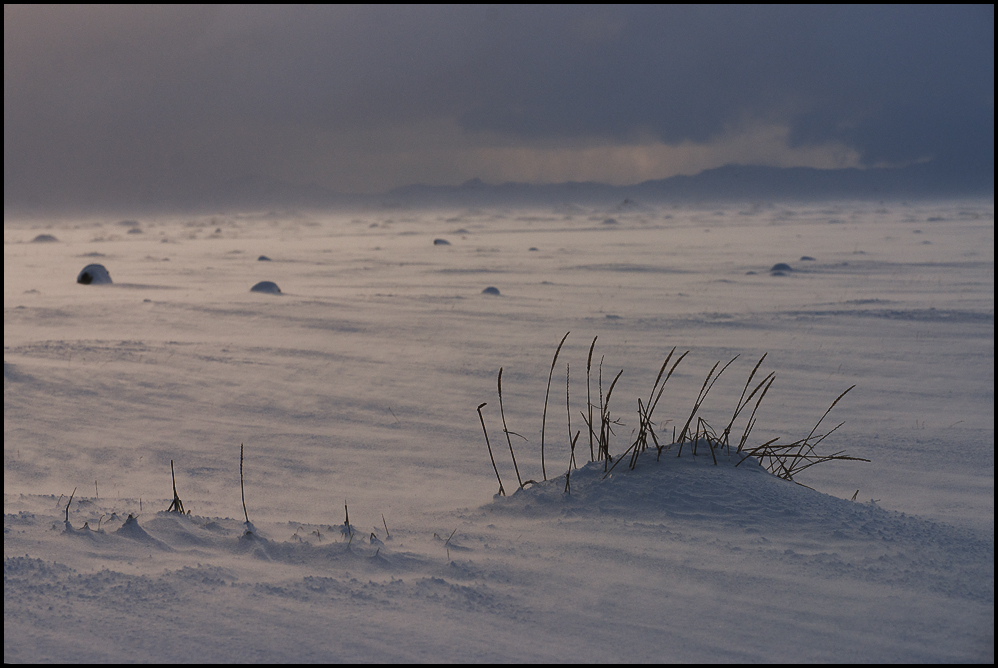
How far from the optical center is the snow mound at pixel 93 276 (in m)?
6.80

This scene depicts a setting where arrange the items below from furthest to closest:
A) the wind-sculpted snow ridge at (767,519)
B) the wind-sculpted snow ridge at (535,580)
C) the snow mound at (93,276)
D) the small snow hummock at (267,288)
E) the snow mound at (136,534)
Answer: the snow mound at (93,276), the small snow hummock at (267,288), the snow mound at (136,534), the wind-sculpted snow ridge at (767,519), the wind-sculpted snow ridge at (535,580)

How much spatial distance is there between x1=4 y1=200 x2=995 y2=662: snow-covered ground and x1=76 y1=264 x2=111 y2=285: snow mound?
4.78ft

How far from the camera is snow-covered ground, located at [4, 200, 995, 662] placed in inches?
49.0

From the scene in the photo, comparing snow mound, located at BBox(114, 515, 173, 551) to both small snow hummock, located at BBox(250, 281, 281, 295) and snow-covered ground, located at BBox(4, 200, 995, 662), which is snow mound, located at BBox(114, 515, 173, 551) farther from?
small snow hummock, located at BBox(250, 281, 281, 295)

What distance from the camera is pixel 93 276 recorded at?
269 inches

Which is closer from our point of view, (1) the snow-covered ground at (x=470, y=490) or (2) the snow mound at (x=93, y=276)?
(1) the snow-covered ground at (x=470, y=490)

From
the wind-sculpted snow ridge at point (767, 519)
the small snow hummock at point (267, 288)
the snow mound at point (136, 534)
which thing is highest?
the small snow hummock at point (267, 288)

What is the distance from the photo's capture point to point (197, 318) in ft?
16.3

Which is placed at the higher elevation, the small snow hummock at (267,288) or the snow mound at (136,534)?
the small snow hummock at (267,288)

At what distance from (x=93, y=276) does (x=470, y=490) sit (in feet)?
19.2

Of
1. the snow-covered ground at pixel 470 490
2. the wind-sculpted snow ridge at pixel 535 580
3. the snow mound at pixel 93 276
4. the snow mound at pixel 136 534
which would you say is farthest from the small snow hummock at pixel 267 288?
the snow mound at pixel 136 534

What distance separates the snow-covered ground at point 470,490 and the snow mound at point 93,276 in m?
1.46

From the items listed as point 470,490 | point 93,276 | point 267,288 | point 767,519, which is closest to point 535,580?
point 767,519

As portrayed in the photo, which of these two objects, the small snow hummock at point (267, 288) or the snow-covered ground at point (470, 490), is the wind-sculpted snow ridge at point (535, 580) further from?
the small snow hummock at point (267, 288)
